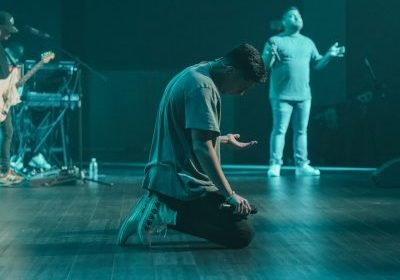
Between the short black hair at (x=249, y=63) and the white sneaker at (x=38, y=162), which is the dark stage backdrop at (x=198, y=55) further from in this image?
the short black hair at (x=249, y=63)

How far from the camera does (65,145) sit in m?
10.2

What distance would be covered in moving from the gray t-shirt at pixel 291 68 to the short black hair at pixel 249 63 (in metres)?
5.28

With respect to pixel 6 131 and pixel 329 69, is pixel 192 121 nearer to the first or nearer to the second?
pixel 6 131

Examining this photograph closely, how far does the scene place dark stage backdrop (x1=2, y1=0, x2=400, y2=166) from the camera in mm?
10992

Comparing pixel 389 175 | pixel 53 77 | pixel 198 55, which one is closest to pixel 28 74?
pixel 53 77

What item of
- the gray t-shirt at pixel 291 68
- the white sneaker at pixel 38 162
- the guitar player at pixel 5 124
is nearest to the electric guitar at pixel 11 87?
the guitar player at pixel 5 124

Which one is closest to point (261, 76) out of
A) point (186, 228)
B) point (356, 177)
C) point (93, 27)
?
point (186, 228)

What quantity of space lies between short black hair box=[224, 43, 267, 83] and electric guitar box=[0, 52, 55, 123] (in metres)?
5.00

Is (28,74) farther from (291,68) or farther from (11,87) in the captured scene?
(291,68)

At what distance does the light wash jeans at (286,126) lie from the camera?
377 inches

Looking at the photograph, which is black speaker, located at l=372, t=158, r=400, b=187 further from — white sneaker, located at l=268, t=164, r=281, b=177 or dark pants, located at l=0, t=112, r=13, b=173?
dark pants, located at l=0, t=112, r=13, b=173

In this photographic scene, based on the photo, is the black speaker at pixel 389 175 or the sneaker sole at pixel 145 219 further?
the black speaker at pixel 389 175

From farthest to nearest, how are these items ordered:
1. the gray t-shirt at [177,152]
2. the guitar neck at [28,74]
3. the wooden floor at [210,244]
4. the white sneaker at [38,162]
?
the white sneaker at [38,162], the guitar neck at [28,74], the gray t-shirt at [177,152], the wooden floor at [210,244]

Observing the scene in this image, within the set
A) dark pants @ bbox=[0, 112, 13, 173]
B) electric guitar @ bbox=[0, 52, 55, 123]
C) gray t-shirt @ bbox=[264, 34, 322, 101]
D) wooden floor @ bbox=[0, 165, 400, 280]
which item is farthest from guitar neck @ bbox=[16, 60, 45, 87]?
gray t-shirt @ bbox=[264, 34, 322, 101]
